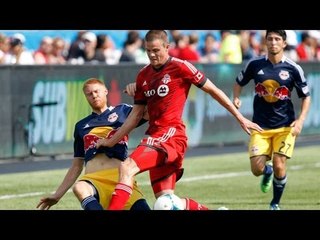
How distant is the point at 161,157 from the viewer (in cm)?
1057

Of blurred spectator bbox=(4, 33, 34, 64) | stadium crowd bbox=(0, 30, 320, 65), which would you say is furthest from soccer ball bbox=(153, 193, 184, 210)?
blurred spectator bbox=(4, 33, 34, 64)

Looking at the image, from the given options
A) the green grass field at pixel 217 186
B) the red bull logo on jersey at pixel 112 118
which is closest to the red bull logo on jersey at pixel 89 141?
the red bull logo on jersey at pixel 112 118

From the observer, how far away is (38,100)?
20562 millimetres

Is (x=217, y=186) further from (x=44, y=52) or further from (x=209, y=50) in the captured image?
(x=209, y=50)

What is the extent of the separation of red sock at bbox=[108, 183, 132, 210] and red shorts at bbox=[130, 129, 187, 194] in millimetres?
341

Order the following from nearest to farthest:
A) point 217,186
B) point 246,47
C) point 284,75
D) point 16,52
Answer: point 284,75, point 217,186, point 16,52, point 246,47

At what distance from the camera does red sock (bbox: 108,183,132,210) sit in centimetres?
→ 1007

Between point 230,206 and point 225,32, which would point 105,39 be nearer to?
point 225,32

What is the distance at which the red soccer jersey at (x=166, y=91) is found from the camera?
1072cm

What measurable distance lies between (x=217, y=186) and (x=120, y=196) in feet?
22.2

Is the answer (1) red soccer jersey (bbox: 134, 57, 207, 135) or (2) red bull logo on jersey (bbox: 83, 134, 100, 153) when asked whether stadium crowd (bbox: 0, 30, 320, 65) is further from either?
(1) red soccer jersey (bbox: 134, 57, 207, 135)

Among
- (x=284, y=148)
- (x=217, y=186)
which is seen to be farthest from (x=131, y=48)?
(x=284, y=148)

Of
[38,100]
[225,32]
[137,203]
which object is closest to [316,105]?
[225,32]

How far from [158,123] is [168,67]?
0.58m
